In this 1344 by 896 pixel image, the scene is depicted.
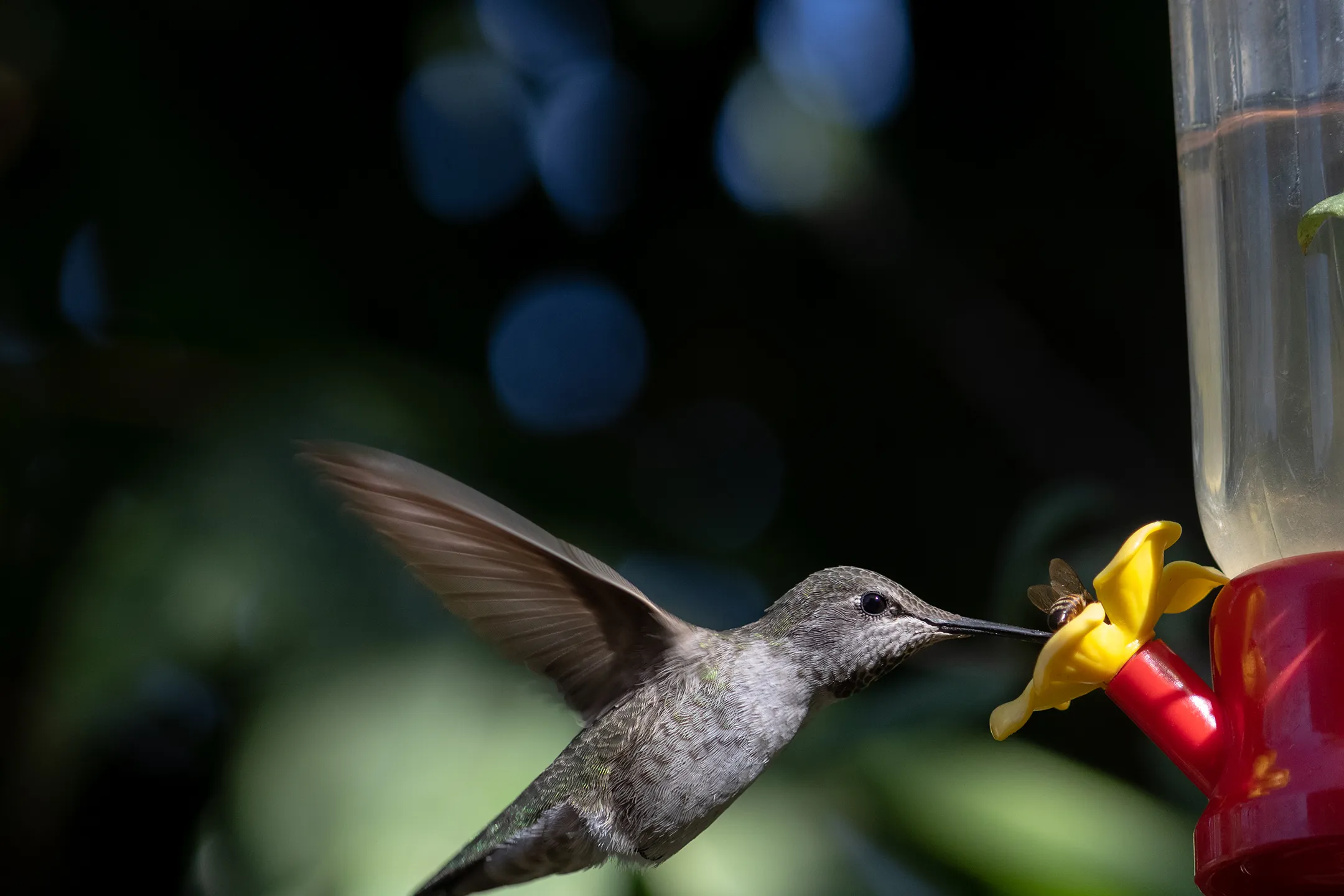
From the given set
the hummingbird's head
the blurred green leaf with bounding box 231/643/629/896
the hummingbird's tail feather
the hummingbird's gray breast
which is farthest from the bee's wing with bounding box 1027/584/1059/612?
the blurred green leaf with bounding box 231/643/629/896

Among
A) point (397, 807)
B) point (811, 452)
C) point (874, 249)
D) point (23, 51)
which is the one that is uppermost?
point (23, 51)

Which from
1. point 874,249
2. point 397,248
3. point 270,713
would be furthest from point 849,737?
point 397,248

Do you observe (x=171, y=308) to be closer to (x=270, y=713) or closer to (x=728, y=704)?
(x=270, y=713)

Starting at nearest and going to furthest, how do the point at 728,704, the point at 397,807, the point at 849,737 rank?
1. the point at 728,704
2. the point at 397,807
3. the point at 849,737

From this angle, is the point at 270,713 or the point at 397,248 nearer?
the point at 270,713

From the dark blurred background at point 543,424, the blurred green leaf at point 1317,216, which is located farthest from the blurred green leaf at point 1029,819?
the blurred green leaf at point 1317,216

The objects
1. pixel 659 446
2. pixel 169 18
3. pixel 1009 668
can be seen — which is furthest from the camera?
pixel 659 446

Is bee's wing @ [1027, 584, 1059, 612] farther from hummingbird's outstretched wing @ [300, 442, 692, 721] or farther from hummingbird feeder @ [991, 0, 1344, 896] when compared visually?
hummingbird's outstretched wing @ [300, 442, 692, 721]

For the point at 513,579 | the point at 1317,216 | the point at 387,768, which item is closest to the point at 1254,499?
the point at 1317,216

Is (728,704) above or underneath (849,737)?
above
